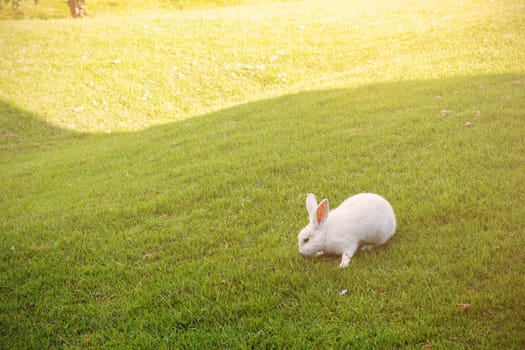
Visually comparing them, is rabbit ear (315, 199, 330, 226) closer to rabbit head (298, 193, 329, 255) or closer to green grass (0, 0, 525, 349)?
rabbit head (298, 193, 329, 255)

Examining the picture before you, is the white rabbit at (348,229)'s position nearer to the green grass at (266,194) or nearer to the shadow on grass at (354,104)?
the green grass at (266,194)

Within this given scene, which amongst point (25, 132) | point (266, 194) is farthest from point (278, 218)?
point (25, 132)

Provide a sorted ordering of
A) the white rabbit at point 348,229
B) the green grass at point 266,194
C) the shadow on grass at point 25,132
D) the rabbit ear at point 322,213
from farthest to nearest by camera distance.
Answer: the shadow on grass at point 25,132
the white rabbit at point 348,229
the rabbit ear at point 322,213
the green grass at point 266,194

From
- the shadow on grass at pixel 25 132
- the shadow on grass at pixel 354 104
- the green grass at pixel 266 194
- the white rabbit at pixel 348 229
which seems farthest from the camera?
the shadow on grass at pixel 25 132

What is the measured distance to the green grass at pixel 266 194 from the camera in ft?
14.0

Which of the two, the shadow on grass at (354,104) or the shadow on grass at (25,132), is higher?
the shadow on grass at (354,104)

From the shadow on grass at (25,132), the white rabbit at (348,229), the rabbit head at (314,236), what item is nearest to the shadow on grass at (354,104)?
the shadow on grass at (25,132)

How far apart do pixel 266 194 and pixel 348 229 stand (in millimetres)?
2389

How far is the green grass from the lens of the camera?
4277mm

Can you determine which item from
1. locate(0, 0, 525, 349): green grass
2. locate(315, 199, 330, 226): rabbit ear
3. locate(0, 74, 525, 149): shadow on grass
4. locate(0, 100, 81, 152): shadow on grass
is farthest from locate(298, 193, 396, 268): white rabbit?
locate(0, 100, 81, 152): shadow on grass

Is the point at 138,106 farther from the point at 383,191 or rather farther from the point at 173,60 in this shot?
the point at 383,191

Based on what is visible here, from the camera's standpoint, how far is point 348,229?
499 cm

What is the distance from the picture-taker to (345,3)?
2806cm

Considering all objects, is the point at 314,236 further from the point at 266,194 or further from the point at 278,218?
the point at 266,194
